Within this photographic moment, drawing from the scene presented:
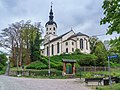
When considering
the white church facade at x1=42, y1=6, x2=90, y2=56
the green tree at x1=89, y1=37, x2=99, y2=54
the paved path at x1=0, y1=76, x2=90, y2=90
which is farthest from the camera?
the green tree at x1=89, y1=37, x2=99, y2=54

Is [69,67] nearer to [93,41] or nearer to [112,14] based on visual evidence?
[112,14]

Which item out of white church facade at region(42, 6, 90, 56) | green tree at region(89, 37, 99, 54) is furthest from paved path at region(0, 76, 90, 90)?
green tree at region(89, 37, 99, 54)

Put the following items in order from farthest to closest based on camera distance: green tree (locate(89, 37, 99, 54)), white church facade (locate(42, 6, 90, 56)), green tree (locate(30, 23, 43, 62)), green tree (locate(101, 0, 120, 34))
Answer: green tree (locate(89, 37, 99, 54)), white church facade (locate(42, 6, 90, 56)), green tree (locate(30, 23, 43, 62)), green tree (locate(101, 0, 120, 34))

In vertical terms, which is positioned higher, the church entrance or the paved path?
the church entrance

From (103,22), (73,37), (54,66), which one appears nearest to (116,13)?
(103,22)

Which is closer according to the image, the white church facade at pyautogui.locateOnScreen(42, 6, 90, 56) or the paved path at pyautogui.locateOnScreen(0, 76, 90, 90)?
the paved path at pyautogui.locateOnScreen(0, 76, 90, 90)

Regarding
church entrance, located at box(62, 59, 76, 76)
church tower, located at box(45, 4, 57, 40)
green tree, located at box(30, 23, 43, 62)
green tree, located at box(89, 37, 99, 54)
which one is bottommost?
church entrance, located at box(62, 59, 76, 76)

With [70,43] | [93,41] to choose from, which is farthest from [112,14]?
[93,41]

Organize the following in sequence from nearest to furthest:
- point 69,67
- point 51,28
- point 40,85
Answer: point 40,85 → point 69,67 → point 51,28

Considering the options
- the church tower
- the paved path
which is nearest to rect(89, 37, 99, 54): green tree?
the church tower

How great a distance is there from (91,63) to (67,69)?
437 inches

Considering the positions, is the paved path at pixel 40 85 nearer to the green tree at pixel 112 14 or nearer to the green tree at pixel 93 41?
the green tree at pixel 112 14

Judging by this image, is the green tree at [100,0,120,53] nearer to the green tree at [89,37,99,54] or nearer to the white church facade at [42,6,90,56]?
the white church facade at [42,6,90,56]

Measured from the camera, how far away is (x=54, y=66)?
161 ft
